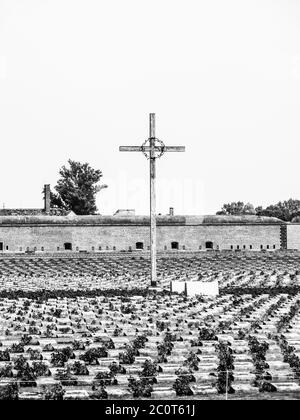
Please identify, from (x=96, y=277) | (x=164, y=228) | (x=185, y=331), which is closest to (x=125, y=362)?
(x=185, y=331)

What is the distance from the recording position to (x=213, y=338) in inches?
567

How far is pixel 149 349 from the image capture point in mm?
13203

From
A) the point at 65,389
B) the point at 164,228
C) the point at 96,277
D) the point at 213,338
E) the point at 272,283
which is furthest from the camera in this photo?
the point at 164,228

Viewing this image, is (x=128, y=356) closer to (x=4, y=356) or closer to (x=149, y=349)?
(x=149, y=349)

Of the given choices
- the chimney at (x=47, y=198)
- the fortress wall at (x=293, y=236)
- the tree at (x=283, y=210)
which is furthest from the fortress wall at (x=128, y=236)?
the tree at (x=283, y=210)

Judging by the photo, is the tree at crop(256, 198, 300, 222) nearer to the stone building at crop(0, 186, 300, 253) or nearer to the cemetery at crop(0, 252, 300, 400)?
the stone building at crop(0, 186, 300, 253)

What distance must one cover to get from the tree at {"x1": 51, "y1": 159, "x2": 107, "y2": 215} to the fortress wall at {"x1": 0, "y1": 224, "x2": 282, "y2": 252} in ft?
58.1

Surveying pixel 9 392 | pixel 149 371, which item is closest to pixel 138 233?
pixel 149 371

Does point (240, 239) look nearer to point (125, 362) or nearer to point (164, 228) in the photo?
point (164, 228)

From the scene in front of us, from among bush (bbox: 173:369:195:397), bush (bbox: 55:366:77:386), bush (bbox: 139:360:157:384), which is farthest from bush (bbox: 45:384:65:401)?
bush (bbox: 173:369:195:397)

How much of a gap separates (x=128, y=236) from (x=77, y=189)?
18963 millimetres

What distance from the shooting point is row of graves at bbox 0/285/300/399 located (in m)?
10.3
